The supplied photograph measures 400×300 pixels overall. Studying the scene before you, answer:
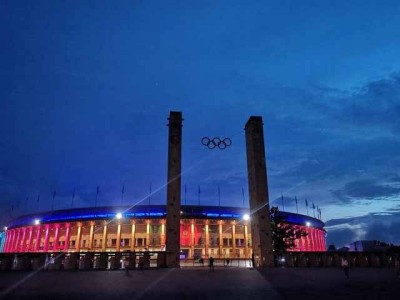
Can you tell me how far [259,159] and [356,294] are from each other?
26528 millimetres

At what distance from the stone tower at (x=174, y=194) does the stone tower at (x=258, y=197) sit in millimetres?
9052

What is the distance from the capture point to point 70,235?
249 ft

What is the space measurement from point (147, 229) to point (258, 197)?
39416mm

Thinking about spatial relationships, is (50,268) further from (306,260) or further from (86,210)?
(86,210)

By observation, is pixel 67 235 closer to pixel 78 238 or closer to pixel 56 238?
pixel 56 238

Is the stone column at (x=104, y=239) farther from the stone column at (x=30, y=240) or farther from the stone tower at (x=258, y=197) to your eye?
the stone tower at (x=258, y=197)

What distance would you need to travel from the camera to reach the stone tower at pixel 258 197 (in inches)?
1378

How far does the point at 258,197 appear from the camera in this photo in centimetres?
3678

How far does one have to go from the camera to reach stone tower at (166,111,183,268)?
33.8 meters

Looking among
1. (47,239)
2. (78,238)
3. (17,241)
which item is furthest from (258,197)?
(17,241)

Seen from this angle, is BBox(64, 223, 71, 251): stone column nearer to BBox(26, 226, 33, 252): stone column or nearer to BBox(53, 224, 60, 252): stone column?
BBox(53, 224, 60, 252): stone column

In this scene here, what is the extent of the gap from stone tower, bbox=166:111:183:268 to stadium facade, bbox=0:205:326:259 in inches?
1260

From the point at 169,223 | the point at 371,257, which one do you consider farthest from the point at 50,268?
the point at 371,257

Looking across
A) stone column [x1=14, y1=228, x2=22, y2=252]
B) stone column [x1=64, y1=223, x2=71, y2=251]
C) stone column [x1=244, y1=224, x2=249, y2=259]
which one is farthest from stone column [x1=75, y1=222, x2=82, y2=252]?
stone column [x1=244, y1=224, x2=249, y2=259]
